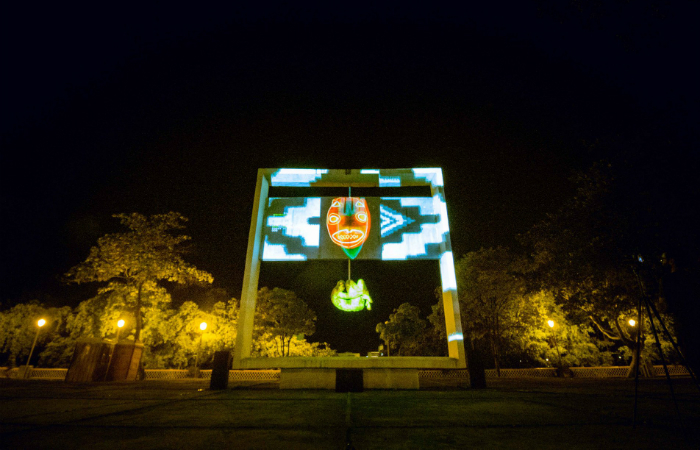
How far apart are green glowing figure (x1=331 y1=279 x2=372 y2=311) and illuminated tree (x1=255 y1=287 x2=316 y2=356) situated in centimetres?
1325

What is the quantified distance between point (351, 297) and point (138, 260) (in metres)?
10.8

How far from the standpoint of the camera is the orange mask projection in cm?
991

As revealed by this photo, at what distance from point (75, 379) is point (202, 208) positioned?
8475 millimetres

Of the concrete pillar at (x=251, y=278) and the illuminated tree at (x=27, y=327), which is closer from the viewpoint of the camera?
the concrete pillar at (x=251, y=278)

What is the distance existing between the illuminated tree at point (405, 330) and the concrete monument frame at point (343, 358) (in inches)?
680

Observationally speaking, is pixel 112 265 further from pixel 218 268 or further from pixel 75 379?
pixel 218 268

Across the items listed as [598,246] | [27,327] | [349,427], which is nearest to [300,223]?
[349,427]

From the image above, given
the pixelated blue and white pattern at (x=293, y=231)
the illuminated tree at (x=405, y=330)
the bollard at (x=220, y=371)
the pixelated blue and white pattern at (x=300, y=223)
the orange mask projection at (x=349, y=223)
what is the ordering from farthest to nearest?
the illuminated tree at (x=405, y=330)
the pixelated blue and white pattern at (x=300, y=223)
the pixelated blue and white pattern at (x=293, y=231)
the orange mask projection at (x=349, y=223)
the bollard at (x=220, y=371)

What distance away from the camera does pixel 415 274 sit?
23.6 metres

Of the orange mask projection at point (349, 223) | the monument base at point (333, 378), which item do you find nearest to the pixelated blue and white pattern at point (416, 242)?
the orange mask projection at point (349, 223)

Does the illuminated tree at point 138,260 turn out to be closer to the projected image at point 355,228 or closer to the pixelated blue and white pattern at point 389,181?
the projected image at point 355,228

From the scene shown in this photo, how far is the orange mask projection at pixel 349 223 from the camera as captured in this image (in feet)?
32.5

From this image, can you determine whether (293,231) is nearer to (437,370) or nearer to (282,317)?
(437,370)

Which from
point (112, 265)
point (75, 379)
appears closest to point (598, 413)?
point (75, 379)
